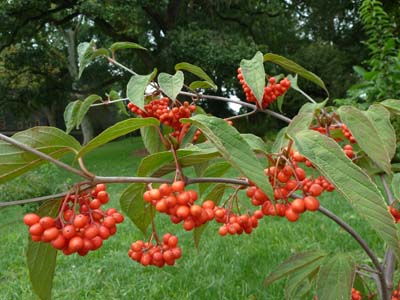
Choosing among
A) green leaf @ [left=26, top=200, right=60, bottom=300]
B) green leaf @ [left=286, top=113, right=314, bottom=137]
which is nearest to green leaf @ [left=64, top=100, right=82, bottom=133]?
green leaf @ [left=26, top=200, right=60, bottom=300]

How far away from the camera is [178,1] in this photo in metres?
14.0

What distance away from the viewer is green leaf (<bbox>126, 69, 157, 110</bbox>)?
953mm

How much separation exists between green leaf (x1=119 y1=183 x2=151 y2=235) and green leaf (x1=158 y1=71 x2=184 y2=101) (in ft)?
0.72

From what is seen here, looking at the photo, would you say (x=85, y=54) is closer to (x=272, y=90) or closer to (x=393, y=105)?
(x=272, y=90)

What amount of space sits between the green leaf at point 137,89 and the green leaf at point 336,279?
0.65 meters

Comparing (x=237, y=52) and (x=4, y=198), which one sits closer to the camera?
(x=4, y=198)

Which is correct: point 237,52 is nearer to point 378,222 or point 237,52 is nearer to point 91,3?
point 91,3

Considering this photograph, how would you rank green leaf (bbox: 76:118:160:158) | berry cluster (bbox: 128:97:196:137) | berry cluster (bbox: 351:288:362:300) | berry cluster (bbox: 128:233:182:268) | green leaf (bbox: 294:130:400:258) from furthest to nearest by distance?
berry cluster (bbox: 351:288:362:300), berry cluster (bbox: 128:97:196:137), berry cluster (bbox: 128:233:182:268), green leaf (bbox: 76:118:160:158), green leaf (bbox: 294:130:400:258)

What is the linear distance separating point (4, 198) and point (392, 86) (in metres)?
4.97

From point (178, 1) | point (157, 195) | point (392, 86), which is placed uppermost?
point (157, 195)

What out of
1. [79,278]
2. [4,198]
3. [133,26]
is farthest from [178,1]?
[79,278]

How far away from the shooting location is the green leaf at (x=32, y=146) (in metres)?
0.74

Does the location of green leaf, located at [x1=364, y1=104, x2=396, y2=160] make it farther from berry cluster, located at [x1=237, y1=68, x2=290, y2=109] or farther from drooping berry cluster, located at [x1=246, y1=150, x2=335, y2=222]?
berry cluster, located at [x1=237, y1=68, x2=290, y2=109]

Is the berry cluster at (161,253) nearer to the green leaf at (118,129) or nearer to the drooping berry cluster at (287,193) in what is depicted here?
the drooping berry cluster at (287,193)
